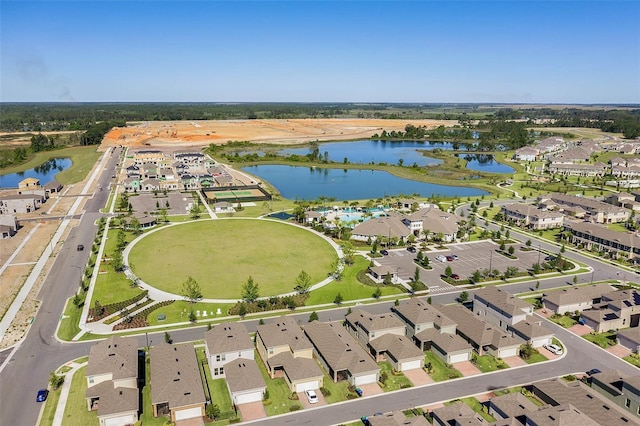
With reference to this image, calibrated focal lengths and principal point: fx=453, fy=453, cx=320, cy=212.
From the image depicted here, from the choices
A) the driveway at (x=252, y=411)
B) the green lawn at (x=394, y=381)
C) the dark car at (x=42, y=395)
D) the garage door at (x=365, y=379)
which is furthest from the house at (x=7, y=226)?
the green lawn at (x=394, y=381)

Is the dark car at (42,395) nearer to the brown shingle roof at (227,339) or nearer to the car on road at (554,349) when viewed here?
the brown shingle roof at (227,339)

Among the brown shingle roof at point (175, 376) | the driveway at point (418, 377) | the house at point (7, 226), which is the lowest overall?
the driveway at point (418, 377)

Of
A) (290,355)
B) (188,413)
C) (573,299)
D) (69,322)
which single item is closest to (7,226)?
(69,322)

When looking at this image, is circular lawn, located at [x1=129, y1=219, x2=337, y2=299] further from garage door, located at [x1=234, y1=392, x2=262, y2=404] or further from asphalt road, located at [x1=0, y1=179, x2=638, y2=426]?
garage door, located at [x1=234, y1=392, x2=262, y2=404]

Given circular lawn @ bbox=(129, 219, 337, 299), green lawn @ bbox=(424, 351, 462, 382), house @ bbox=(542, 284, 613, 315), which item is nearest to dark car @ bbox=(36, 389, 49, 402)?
circular lawn @ bbox=(129, 219, 337, 299)

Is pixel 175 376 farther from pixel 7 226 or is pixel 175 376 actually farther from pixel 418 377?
pixel 7 226
